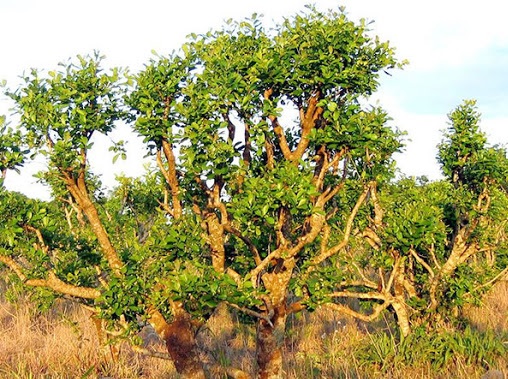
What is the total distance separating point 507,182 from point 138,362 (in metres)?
7.42

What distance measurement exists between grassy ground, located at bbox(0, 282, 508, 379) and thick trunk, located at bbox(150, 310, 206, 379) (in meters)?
0.58

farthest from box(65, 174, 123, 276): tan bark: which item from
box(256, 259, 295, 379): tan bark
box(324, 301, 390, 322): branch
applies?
box(324, 301, 390, 322): branch

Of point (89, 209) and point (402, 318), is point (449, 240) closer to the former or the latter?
point (402, 318)

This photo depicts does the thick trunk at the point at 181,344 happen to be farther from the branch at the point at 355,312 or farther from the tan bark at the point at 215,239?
the branch at the point at 355,312

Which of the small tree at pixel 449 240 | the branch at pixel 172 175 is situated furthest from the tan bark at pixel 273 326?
the small tree at pixel 449 240

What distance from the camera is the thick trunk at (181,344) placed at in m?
6.58

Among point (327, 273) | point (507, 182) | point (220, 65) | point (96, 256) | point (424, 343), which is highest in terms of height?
point (220, 65)

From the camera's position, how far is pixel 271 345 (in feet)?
22.8

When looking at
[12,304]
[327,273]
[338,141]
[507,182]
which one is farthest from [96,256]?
[507,182]

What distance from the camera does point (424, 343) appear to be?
822 cm

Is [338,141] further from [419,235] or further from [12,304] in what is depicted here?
[12,304]

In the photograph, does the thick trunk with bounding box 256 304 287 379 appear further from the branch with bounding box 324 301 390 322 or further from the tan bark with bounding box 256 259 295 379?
the branch with bounding box 324 301 390 322

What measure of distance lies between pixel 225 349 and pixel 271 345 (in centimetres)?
430

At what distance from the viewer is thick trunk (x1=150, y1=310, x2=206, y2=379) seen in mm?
6578
